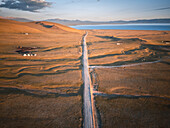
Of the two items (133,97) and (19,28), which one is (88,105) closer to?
(133,97)

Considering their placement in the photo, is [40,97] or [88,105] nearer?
[88,105]

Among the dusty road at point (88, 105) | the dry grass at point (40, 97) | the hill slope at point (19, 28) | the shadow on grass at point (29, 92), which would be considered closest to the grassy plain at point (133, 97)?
the dusty road at point (88, 105)

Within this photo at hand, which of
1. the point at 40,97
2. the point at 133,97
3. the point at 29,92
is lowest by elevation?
the point at 133,97

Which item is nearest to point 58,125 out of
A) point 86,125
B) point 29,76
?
point 86,125

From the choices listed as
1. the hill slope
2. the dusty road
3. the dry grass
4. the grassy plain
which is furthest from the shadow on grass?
the hill slope

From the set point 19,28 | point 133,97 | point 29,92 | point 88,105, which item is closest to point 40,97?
point 29,92

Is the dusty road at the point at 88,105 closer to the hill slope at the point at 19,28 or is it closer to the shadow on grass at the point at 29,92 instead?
the shadow on grass at the point at 29,92

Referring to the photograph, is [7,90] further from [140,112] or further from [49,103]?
[140,112]

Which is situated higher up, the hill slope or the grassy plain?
the hill slope

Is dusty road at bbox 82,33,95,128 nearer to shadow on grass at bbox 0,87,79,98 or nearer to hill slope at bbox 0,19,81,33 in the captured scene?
shadow on grass at bbox 0,87,79,98

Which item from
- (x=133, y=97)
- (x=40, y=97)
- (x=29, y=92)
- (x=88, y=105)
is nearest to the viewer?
(x=88, y=105)

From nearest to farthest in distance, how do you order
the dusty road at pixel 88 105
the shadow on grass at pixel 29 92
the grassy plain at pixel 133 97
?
the dusty road at pixel 88 105
the grassy plain at pixel 133 97
the shadow on grass at pixel 29 92

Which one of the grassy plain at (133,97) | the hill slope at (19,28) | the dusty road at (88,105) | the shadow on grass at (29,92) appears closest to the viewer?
the dusty road at (88,105)
